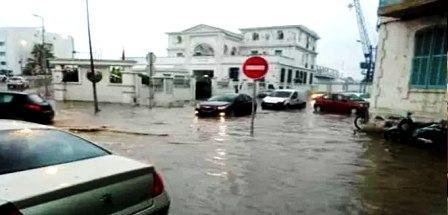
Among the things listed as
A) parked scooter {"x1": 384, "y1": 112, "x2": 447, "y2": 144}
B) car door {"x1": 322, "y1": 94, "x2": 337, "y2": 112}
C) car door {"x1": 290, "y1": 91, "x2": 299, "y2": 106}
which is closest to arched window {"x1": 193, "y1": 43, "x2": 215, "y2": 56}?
car door {"x1": 290, "y1": 91, "x2": 299, "y2": 106}

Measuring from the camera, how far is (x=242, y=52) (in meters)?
70.1

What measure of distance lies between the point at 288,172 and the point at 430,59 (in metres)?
8.00

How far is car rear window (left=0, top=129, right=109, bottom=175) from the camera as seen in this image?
370 cm

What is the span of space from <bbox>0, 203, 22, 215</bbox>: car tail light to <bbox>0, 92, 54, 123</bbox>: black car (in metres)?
13.6

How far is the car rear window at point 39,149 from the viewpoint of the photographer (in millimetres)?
3701

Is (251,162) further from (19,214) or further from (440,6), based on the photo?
(440,6)

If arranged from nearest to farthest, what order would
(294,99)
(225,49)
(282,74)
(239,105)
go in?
(239,105)
(294,99)
(282,74)
(225,49)

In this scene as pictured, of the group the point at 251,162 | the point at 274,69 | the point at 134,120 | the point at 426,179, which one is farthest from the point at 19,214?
the point at 274,69

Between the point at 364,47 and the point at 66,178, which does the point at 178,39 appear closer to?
the point at 364,47

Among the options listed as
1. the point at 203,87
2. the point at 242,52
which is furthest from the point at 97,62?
the point at 242,52

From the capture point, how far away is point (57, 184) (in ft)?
10.7

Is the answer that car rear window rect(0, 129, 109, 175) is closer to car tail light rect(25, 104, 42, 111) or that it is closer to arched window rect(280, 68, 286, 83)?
car tail light rect(25, 104, 42, 111)

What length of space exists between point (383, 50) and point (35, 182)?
1479 cm

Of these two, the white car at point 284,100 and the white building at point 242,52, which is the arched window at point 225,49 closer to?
the white building at point 242,52
